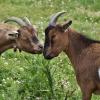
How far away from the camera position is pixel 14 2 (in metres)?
21.3

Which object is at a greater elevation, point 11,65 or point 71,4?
point 11,65

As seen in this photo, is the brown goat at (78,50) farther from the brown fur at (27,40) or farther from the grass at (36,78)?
the brown fur at (27,40)

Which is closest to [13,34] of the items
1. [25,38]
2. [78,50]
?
[25,38]

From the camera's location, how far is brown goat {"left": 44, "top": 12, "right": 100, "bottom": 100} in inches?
376

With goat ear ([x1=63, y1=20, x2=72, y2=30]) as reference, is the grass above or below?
below

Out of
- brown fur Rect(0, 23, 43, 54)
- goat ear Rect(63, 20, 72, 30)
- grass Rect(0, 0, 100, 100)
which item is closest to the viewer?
goat ear Rect(63, 20, 72, 30)

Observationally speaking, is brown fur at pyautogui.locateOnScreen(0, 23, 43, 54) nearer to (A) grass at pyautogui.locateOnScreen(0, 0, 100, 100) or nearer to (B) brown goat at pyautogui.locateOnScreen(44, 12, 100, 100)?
(A) grass at pyautogui.locateOnScreen(0, 0, 100, 100)

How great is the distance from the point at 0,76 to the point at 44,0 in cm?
1033

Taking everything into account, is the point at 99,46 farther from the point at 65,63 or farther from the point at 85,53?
the point at 65,63

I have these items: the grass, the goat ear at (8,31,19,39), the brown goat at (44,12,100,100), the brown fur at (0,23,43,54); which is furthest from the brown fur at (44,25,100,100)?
the goat ear at (8,31,19,39)

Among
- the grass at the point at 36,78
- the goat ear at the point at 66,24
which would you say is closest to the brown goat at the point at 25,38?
the grass at the point at 36,78

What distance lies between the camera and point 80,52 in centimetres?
995

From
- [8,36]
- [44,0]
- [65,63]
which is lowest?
[44,0]

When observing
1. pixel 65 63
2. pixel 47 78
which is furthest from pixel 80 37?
pixel 65 63
